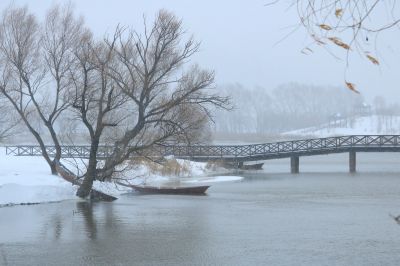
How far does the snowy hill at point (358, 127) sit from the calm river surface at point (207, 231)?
117785 mm

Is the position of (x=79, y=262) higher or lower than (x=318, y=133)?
lower

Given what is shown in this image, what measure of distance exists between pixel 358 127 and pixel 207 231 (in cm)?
14452

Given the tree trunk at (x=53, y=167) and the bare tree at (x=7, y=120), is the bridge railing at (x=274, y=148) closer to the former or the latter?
the bare tree at (x=7, y=120)

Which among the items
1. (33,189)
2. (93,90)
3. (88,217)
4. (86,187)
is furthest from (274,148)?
(88,217)

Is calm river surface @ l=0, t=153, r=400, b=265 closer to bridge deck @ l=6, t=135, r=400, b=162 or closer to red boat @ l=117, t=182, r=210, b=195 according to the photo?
red boat @ l=117, t=182, r=210, b=195

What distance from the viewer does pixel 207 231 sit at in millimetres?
18719

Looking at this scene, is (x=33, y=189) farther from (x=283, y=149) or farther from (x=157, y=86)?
(x=283, y=149)

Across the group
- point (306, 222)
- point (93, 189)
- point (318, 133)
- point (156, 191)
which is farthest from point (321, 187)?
point (318, 133)

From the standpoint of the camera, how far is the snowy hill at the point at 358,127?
146688mm

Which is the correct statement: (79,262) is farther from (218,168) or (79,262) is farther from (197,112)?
(218,168)

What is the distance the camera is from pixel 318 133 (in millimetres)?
146625

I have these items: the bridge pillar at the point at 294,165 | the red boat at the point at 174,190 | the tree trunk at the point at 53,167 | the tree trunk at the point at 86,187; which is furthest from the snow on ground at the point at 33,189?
the bridge pillar at the point at 294,165

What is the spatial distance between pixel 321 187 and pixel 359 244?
21908mm

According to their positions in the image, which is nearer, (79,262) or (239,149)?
(79,262)
